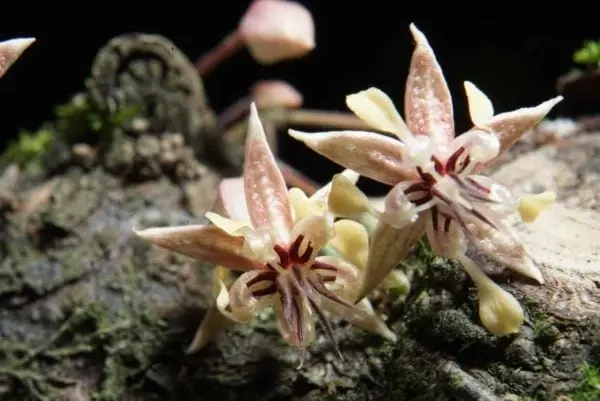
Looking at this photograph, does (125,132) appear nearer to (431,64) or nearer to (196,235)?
→ (196,235)

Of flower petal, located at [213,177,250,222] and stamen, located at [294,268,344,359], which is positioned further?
flower petal, located at [213,177,250,222]

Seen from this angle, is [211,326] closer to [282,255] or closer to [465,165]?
[282,255]

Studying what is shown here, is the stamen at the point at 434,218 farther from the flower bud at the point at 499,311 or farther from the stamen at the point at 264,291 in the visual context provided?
the stamen at the point at 264,291

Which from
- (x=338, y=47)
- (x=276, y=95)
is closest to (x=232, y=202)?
(x=276, y=95)

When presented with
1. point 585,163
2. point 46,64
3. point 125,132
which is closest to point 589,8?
point 585,163

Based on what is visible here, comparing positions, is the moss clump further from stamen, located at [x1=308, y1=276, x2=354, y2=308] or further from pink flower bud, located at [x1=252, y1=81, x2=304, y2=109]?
stamen, located at [x1=308, y1=276, x2=354, y2=308]

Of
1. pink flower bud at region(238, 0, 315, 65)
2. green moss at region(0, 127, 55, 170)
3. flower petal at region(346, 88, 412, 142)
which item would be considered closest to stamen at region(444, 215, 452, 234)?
flower petal at region(346, 88, 412, 142)

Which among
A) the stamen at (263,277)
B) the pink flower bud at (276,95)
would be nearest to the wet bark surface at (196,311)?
the stamen at (263,277)
